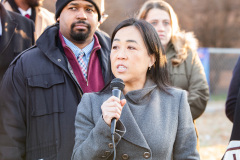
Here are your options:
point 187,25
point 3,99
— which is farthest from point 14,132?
point 187,25

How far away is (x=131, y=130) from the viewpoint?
2.75 m

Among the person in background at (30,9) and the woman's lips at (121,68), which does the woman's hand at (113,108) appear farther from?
the person in background at (30,9)

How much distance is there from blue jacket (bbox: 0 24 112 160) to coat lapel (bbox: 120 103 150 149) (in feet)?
2.78

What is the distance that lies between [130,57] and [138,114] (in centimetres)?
43

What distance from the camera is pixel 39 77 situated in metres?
3.55

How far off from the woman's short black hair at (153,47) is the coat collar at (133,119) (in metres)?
0.13

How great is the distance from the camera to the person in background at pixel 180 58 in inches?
180

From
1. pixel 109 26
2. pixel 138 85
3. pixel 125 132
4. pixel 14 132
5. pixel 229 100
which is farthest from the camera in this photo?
pixel 109 26

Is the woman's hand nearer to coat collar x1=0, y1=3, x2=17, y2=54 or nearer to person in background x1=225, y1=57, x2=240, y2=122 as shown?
person in background x1=225, y1=57, x2=240, y2=122

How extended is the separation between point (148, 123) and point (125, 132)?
0.20 m

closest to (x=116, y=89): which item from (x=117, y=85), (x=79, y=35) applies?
(x=117, y=85)

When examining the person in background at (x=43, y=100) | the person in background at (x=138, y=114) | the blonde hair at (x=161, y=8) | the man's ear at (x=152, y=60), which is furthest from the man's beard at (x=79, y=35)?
the blonde hair at (x=161, y=8)

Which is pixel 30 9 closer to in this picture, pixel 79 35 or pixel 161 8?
pixel 79 35

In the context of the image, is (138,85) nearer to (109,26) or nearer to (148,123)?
(148,123)
